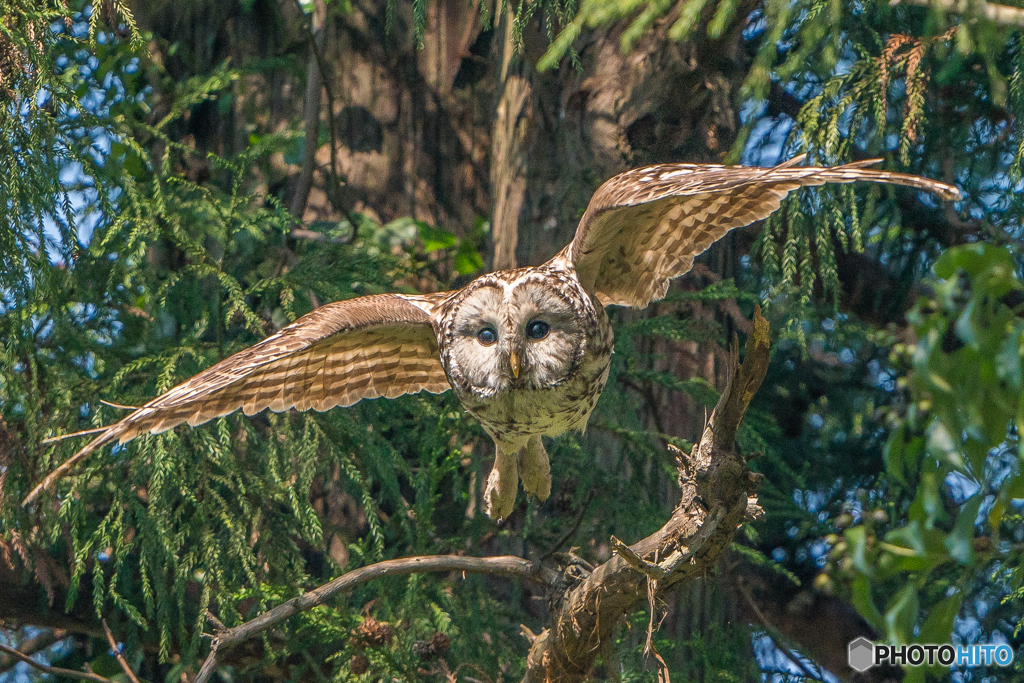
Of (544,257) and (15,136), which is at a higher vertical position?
(15,136)

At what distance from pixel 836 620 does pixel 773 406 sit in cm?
129

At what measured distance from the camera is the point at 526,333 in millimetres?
3230

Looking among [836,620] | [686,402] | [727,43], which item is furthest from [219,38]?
[836,620]

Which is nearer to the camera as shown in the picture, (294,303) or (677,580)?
(677,580)

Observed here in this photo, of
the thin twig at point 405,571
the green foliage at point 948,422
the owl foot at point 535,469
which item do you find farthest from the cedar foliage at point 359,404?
the green foliage at point 948,422

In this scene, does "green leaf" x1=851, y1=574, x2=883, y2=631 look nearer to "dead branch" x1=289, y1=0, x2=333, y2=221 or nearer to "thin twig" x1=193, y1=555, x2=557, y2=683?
"thin twig" x1=193, y1=555, x2=557, y2=683

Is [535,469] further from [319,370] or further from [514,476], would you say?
[319,370]

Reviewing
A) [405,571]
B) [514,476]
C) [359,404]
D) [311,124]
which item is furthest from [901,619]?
[311,124]

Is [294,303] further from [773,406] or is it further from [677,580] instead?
[773,406]

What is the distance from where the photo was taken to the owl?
121 inches

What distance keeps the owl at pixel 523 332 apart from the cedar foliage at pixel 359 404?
29cm

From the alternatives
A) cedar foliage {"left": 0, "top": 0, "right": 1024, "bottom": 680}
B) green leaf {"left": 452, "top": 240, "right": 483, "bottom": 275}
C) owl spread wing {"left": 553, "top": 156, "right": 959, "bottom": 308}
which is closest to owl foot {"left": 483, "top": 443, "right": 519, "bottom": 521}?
cedar foliage {"left": 0, "top": 0, "right": 1024, "bottom": 680}

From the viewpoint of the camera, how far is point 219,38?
589 cm

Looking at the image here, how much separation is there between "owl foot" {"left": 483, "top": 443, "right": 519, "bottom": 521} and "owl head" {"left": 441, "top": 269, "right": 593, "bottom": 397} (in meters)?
0.47
